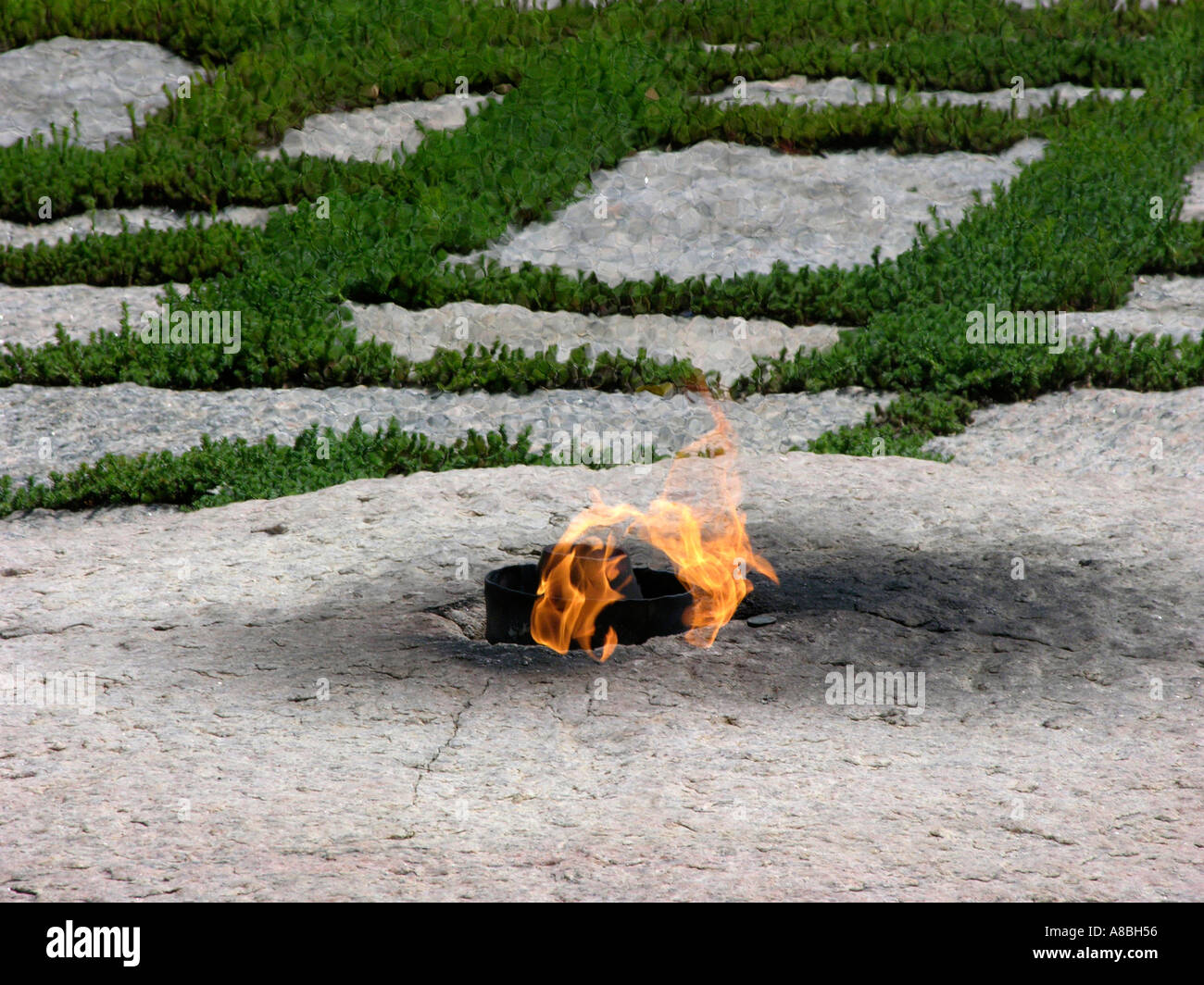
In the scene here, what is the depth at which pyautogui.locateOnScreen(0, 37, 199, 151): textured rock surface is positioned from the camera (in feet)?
44.6

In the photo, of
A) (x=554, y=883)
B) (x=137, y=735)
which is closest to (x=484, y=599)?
(x=137, y=735)

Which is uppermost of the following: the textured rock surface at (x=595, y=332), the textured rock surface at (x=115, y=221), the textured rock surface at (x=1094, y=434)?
the textured rock surface at (x=115, y=221)

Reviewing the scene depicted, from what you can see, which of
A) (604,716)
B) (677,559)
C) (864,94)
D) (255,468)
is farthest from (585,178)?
(604,716)

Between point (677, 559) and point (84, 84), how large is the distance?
1114 centimetres

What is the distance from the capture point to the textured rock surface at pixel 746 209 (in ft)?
39.4

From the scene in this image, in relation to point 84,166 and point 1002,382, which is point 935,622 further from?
point 84,166

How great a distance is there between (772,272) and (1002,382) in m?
2.47

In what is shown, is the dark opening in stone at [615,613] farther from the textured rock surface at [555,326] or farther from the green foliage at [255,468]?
the textured rock surface at [555,326]

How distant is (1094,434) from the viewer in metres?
9.20

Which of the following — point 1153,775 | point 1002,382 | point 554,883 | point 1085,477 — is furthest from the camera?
point 1002,382

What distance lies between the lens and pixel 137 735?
4824 mm

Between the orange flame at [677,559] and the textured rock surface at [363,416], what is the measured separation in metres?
1.38

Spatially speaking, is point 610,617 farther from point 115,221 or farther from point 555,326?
point 115,221

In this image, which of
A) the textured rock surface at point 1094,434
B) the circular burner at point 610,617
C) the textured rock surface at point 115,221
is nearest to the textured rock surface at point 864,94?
the textured rock surface at point 115,221
